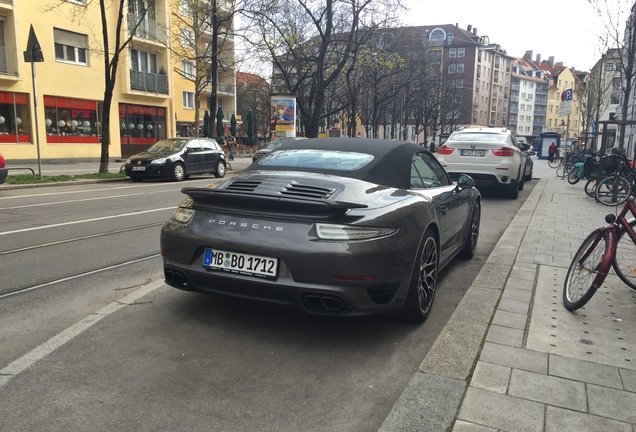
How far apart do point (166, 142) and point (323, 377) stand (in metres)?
16.9

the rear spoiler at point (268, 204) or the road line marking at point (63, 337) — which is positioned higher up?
the rear spoiler at point (268, 204)

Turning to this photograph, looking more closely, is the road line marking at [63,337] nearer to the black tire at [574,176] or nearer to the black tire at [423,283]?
Answer: the black tire at [423,283]

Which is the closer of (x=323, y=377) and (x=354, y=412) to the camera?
(x=354, y=412)

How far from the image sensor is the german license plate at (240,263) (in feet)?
11.3

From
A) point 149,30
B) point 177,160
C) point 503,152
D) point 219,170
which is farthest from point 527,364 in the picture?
point 149,30

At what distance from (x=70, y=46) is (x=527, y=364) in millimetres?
29454

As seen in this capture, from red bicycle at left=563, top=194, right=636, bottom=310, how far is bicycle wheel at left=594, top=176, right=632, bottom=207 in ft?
27.5

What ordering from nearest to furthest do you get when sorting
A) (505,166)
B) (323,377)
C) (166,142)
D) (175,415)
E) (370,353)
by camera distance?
(175,415) → (323,377) → (370,353) → (505,166) → (166,142)

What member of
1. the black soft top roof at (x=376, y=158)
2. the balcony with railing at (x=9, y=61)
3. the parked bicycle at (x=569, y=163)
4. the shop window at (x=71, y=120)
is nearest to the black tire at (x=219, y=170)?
the shop window at (x=71, y=120)

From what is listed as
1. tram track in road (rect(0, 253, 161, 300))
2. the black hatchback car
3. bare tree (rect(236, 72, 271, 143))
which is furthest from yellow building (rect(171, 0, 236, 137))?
tram track in road (rect(0, 253, 161, 300))

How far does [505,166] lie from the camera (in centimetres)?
1225

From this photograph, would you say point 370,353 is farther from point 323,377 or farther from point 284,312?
point 284,312

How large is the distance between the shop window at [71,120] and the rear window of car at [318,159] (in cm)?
2526

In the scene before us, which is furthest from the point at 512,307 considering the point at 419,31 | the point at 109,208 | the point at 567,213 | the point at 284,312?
the point at 419,31
